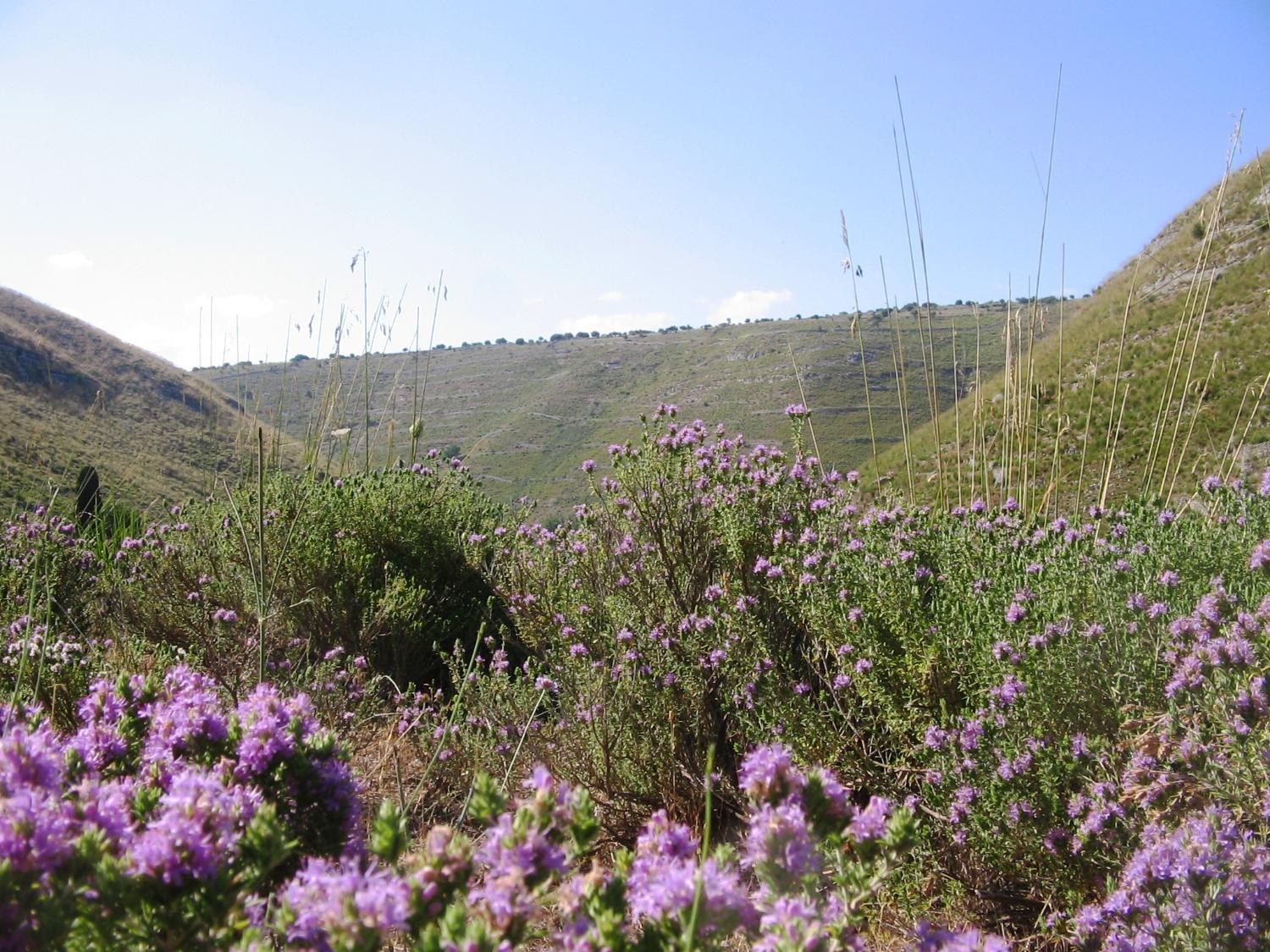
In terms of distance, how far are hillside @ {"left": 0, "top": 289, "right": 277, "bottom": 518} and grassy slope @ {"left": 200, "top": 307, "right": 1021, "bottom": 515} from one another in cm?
666

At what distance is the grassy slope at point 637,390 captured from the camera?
58531mm

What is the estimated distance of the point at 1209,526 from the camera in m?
3.12

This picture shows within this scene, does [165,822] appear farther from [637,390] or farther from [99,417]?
[637,390]

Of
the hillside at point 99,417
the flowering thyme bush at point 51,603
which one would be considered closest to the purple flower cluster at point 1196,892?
the flowering thyme bush at point 51,603

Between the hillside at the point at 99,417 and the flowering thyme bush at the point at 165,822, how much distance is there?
10.5 ft

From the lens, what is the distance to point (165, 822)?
1035mm

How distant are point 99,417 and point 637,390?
Result: 63425mm

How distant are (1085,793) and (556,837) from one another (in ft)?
5.58

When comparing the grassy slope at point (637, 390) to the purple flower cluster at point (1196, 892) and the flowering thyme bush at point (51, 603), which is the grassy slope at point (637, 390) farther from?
the purple flower cluster at point (1196, 892)

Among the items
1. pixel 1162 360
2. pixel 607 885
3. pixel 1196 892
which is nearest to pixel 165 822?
pixel 607 885

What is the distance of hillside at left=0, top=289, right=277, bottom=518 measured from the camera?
771cm

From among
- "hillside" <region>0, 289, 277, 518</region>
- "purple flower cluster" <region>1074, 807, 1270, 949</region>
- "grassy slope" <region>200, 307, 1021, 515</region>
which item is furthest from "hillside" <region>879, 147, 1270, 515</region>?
"grassy slope" <region>200, 307, 1021, 515</region>

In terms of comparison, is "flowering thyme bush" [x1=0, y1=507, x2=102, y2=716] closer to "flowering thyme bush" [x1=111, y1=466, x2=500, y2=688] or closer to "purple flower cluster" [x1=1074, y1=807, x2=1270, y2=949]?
"flowering thyme bush" [x1=111, y1=466, x2=500, y2=688]

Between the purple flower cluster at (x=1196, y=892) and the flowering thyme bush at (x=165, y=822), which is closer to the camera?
the flowering thyme bush at (x=165, y=822)
